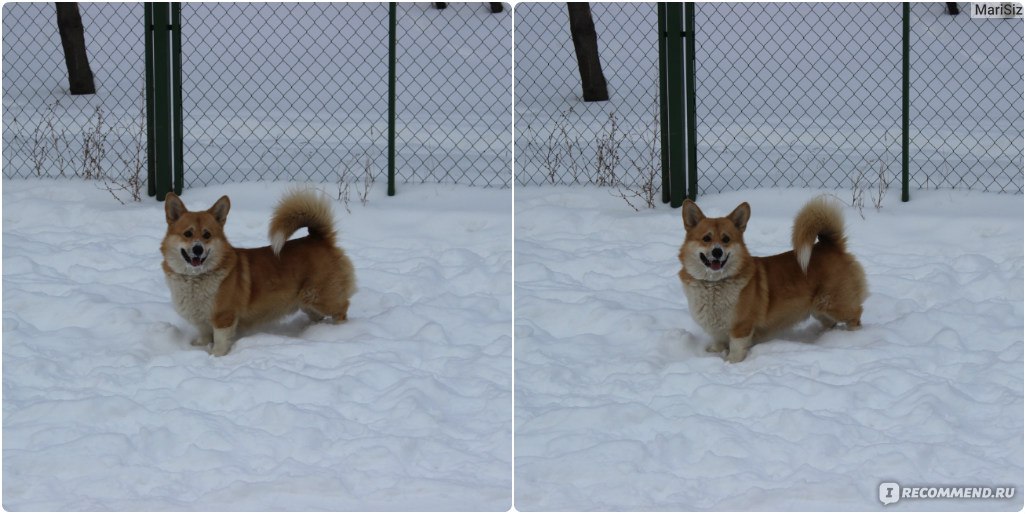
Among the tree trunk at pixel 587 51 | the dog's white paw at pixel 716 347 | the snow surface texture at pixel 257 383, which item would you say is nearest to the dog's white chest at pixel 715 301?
the dog's white paw at pixel 716 347

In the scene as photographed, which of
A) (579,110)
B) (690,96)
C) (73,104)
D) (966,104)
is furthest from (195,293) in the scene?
(966,104)

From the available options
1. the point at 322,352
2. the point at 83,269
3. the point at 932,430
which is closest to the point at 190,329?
the point at 322,352

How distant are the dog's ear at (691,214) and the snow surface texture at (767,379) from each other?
0.47 metres

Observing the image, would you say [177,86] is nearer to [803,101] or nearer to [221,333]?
[221,333]

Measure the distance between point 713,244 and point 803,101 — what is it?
5.30 m

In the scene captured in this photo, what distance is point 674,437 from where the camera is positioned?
344cm

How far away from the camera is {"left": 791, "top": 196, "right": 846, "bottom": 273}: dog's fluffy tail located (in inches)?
164

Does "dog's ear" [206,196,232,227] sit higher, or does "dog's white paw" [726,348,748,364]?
"dog's ear" [206,196,232,227]

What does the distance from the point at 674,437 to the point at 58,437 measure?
1.86 m

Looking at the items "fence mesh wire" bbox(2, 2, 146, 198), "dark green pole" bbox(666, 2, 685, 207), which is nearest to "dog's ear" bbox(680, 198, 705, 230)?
"dark green pole" bbox(666, 2, 685, 207)

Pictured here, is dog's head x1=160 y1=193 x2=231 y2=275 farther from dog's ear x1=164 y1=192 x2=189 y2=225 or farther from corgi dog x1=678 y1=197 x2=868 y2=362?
corgi dog x1=678 y1=197 x2=868 y2=362

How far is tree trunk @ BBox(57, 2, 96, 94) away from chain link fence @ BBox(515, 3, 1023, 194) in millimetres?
3230

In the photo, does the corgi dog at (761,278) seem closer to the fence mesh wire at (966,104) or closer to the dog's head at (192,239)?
the dog's head at (192,239)

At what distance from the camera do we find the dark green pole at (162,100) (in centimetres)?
602
